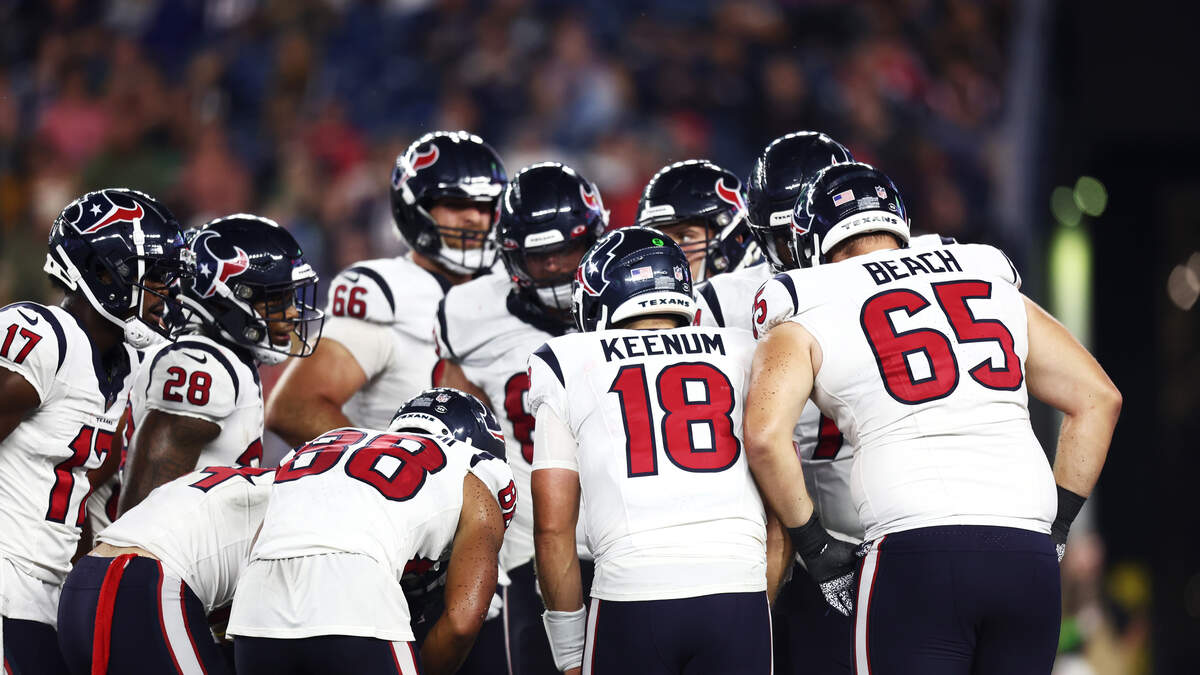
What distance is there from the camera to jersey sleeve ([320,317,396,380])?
190 inches

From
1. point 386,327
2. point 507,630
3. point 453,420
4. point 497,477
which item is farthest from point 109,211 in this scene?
point 507,630

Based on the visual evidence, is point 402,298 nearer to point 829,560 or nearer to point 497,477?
point 497,477

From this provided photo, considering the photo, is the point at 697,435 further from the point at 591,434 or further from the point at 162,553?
the point at 162,553

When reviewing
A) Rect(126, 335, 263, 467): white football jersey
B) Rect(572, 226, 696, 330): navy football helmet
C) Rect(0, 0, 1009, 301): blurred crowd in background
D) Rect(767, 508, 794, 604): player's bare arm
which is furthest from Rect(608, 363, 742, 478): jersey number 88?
Rect(0, 0, 1009, 301): blurred crowd in background

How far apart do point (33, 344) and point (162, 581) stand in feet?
2.58

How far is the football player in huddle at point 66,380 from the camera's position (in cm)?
362

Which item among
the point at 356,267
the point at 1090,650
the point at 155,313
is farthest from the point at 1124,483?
the point at 155,313

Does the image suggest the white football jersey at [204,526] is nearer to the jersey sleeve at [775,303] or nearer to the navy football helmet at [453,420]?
the navy football helmet at [453,420]

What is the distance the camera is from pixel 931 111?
35.5ft

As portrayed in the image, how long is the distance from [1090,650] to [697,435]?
6.52 metres

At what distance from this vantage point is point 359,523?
129 inches

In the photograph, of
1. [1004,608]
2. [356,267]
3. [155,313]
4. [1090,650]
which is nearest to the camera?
[1004,608]

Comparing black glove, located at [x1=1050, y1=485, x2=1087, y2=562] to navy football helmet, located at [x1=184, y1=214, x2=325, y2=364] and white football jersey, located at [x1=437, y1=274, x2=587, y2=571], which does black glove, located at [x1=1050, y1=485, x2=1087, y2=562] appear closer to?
white football jersey, located at [x1=437, y1=274, x2=587, y2=571]

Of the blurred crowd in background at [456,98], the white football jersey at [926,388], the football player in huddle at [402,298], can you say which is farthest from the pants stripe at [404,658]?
the blurred crowd in background at [456,98]
